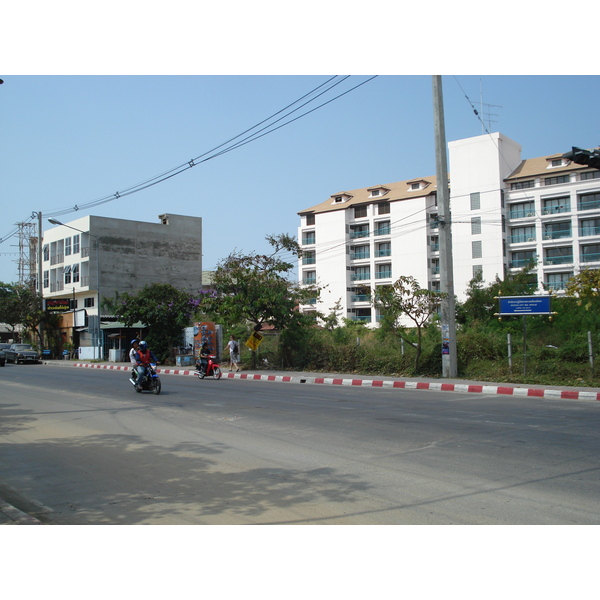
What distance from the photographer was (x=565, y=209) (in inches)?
2222

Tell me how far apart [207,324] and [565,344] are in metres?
18.4

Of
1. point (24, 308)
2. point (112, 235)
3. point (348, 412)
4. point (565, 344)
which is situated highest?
point (112, 235)

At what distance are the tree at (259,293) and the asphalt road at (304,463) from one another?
39.9 ft

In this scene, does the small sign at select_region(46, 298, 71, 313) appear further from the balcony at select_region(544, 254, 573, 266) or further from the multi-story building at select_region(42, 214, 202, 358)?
the balcony at select_region(544, 254, 573, 266)

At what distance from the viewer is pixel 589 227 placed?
55.4 metres

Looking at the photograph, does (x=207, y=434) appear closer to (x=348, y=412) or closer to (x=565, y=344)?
(x=348, y=412)

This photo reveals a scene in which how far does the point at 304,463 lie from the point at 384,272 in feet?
206

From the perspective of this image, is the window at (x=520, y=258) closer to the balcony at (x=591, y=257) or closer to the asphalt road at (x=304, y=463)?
the balcony at (x=591, y=257)

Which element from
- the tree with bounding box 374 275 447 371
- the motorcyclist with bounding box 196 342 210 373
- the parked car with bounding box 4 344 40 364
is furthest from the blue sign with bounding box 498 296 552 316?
the parked car with bounding box 4 344 40 364

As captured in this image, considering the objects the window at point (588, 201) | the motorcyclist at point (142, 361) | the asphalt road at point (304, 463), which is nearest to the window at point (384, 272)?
the window at point (588, 201)

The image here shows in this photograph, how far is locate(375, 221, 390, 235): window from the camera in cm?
6856

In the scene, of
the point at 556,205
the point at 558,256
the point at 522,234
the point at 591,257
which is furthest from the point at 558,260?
the point at 556,205

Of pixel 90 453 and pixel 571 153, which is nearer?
pixel 90 453

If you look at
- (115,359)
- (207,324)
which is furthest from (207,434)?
(115,359)
